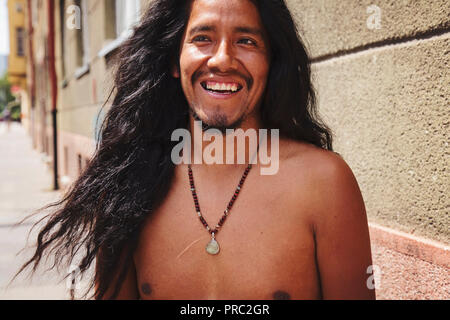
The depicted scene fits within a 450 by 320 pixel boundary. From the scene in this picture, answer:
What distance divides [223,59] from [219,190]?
1.50 feet


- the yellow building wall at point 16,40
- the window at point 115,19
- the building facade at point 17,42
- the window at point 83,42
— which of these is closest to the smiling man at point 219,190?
the window at point 115,19

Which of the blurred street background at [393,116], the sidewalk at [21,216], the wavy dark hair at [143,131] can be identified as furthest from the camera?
the sidewalk at [21,216]

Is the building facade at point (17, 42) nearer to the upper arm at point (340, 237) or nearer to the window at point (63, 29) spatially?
the window at point (63, 29)

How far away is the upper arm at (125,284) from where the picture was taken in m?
1.85

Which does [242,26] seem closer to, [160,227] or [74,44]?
[160,227]

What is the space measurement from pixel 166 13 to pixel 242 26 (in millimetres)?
371

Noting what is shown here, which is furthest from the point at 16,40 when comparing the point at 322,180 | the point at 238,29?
the point at 322,180

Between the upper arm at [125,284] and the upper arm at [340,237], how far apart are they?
67cm

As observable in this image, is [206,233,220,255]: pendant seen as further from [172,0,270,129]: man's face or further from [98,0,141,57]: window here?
[98,0,141,57]: window

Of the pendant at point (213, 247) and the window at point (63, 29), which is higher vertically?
the window at point (63, 29)

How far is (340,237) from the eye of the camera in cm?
164

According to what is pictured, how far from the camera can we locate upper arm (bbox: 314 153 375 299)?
164 cm

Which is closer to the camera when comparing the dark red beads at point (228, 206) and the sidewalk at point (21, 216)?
the dark red beads at point (228, 206)
